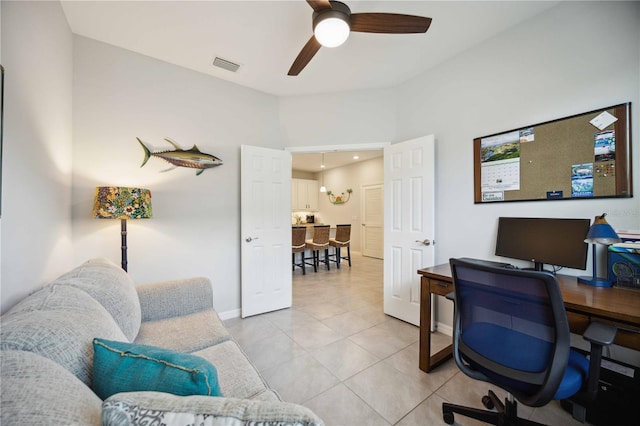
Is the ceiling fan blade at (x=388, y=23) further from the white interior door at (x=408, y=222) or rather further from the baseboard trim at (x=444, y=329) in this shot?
the baseboard trim at (x=444, y=329)

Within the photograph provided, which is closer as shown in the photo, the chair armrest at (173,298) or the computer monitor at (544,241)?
the computer monitor at (544,241)

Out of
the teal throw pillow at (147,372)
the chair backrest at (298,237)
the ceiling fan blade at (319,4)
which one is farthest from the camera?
the chair backrest at (298,237)

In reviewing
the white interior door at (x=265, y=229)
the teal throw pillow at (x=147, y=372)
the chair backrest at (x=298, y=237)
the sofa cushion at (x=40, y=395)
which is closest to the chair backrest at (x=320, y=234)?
the chair backrest at (x=298, y=237)

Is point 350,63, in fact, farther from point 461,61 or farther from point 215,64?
point 215,64

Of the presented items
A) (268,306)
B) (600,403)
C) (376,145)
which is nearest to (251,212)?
(268,306)

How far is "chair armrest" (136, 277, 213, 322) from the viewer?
1.75 metres

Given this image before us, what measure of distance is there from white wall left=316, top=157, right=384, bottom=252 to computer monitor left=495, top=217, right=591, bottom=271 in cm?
466

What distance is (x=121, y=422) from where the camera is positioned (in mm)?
495

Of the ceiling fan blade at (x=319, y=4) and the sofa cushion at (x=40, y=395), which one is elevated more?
the ceiling fan blade at (x=319, y=4)

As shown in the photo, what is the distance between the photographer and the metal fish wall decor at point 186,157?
2.49 meters

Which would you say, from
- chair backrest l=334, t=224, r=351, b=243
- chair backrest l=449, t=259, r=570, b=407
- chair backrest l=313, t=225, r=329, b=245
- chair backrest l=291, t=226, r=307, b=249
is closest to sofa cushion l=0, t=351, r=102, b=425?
chair backrest l=449, t=259, r=570, b=407

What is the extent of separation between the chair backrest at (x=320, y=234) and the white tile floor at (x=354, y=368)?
1.94 m

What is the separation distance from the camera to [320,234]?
16.9 feet

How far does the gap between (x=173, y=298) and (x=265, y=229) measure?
4.51ft
